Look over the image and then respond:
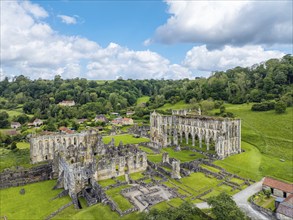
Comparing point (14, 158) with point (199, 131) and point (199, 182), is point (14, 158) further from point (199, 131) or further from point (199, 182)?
point (199, 131)

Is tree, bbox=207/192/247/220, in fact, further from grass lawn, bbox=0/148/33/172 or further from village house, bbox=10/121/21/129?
village house, bbox=10/121/21/129

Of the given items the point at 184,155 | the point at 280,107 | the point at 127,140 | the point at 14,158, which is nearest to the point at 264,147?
the point at 184,155

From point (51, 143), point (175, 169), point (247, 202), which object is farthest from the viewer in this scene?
point (51, 143)

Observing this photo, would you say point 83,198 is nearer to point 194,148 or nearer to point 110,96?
point 194,148

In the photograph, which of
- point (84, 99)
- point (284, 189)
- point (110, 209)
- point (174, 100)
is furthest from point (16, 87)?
point (284, 189)

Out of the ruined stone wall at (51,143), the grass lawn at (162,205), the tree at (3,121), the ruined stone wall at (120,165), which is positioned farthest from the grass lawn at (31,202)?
the tree at (3,121)
